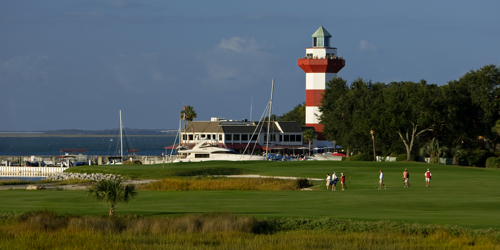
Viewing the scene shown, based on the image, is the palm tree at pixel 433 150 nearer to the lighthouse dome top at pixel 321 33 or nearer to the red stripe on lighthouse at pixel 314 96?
the red stripe on lighthouse at pixel 314 96

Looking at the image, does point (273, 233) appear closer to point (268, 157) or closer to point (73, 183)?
point (73, 183)

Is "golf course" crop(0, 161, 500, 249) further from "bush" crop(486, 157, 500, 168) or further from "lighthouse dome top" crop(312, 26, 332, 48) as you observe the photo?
"lighthouse dome top" crop(312, 26, 332, 48)

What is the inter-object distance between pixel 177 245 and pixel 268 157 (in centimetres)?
6388

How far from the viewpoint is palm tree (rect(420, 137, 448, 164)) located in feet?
234

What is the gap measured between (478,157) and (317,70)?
3384 cm

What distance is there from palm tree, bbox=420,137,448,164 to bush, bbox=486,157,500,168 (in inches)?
219

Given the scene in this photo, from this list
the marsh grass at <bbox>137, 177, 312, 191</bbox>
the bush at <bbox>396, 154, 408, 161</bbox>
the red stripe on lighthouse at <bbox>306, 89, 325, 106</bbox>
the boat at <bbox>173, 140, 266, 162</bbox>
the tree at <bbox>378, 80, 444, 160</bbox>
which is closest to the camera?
the marsh grass at <bbox>137, 177, 312, 191</bbox>

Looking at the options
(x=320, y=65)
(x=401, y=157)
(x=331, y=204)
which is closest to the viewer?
(x=331, y=204)

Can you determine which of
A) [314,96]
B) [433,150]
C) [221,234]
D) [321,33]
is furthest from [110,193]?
[321,33]

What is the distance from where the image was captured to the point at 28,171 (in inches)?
3285

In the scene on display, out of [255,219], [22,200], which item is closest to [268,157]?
[22,200]

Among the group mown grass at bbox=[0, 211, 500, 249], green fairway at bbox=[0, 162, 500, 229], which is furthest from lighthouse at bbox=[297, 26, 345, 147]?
mown grass at bbox=[0, 211, 500, 249]

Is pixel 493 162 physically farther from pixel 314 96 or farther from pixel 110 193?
pixel 110 193

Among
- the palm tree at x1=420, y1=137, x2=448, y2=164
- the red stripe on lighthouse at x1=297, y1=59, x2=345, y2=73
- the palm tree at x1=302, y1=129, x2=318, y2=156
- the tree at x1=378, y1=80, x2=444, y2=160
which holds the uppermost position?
the red stripe on lighthouse at x1=297, y1=59, x2=345, y2=73
